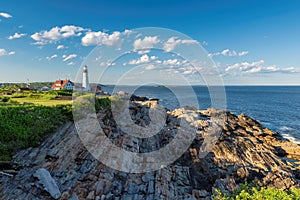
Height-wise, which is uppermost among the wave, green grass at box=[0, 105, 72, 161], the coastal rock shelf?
green grass at box=[0, 105, 72, 161]

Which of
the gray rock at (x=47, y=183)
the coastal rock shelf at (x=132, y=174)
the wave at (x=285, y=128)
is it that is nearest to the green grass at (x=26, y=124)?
the coastal rock shelf at (x=132, y=174)

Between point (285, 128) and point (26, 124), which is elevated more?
point (26, 124)

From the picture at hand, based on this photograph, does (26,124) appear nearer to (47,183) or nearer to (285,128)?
(47,183)

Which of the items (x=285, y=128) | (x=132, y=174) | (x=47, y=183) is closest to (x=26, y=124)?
(x=47, y=183)

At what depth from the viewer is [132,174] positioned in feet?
49.2

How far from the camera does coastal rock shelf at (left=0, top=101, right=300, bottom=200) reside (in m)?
11.8

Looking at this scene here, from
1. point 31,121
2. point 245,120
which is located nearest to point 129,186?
point 31,121

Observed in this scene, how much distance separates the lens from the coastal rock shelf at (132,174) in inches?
463

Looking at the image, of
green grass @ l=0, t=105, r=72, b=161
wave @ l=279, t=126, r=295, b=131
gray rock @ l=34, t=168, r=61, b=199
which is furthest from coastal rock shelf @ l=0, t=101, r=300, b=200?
wave @ l=279, t=126, r=295, b=131

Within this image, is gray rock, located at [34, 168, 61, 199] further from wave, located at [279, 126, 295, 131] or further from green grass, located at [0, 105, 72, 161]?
wave, located at [279, 126, 295, 131]

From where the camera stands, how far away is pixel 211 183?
1714 cm

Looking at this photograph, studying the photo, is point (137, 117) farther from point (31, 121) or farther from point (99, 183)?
point (99, 183)

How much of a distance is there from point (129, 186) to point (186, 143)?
13.2m

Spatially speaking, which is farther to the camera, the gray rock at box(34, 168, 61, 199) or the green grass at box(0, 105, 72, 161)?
the green grass at box(0, 105, 72, 161)
